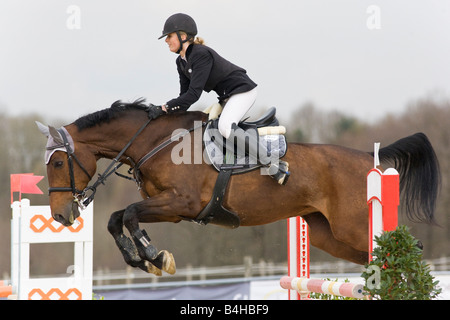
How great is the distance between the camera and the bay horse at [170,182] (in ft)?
12.2

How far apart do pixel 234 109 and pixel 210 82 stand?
0.26 meters

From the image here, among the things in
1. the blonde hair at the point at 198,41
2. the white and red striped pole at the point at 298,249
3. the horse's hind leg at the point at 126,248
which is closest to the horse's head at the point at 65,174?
the horse's hind leg at the point at 126,248

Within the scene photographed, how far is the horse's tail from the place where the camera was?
450cm

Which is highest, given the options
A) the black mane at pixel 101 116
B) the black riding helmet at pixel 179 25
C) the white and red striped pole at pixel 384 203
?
the black riding helmet at pixel 179 25

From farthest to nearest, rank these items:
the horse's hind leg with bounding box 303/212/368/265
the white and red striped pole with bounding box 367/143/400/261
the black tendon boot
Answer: the horse's hind leg with bounding box 303/212/368/265
the black tendon boot
the white and red striped pole with bounding box 367/143/400/261

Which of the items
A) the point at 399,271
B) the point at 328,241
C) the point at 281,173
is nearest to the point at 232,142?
the point at 281,173

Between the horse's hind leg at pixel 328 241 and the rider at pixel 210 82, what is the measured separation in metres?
0.66

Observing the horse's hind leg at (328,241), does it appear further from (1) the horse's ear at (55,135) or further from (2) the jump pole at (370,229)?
(1) the horse's ear at (55,135)

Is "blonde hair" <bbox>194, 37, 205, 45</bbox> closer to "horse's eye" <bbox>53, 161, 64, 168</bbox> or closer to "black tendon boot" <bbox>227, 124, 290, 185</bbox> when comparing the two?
"black tendon boot" <bbox>227, 124, 290, 185</bbox>

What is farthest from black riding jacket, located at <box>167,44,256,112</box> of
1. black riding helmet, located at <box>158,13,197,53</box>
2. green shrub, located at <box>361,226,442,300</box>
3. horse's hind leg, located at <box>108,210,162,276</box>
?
green shrub, located at <box>361,226,442,300</box>

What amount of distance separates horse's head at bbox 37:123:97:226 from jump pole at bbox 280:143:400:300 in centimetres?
167

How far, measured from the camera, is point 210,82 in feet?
13.1
